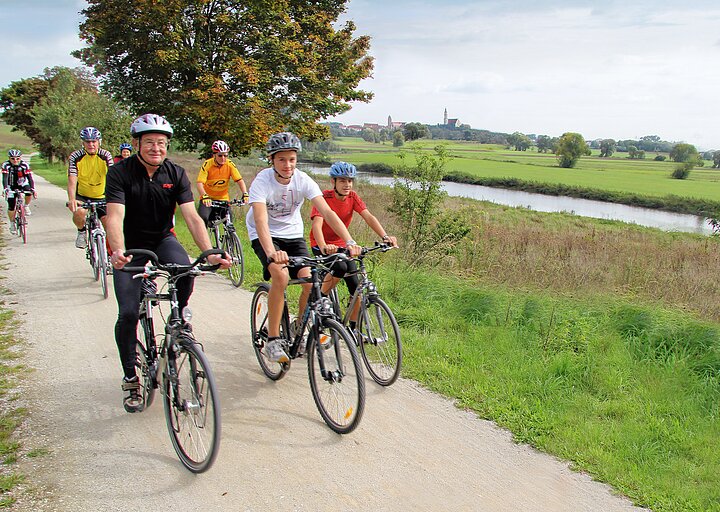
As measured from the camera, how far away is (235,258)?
8.95 meters

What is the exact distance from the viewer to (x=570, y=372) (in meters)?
5.36

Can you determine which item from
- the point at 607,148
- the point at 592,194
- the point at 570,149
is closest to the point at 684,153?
the point at 570,149

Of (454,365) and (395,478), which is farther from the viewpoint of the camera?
(454,365)

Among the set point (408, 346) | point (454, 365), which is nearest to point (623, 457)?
point (454, 365)

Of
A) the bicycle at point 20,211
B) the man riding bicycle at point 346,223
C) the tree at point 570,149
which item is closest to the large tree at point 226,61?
the bicycle at point 20,211

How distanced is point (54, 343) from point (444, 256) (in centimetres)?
660

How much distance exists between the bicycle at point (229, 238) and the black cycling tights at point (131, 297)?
4375mm

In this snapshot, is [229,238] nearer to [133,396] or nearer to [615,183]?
[133,396]

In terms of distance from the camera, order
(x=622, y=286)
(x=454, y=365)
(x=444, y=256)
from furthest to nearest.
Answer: (x=444, y=256) < (x=622, y=286) < (x=454, y=365)

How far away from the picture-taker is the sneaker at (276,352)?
463 centimetres

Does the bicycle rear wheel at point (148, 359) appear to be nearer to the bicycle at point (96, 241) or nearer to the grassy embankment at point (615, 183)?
the bicycle at point (96, 241)

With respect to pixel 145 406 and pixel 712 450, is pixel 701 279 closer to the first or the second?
pixel 712 450

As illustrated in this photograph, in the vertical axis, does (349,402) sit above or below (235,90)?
below

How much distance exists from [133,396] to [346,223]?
2.71m
